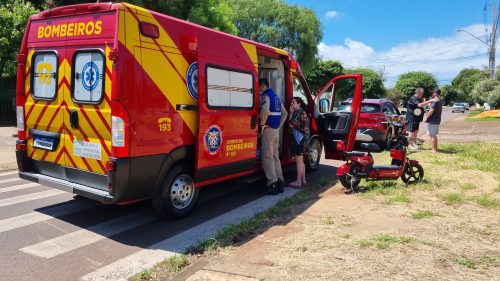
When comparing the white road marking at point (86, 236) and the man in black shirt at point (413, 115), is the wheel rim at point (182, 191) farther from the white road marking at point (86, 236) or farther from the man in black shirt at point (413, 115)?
the man in black shirt at point (413, 115)

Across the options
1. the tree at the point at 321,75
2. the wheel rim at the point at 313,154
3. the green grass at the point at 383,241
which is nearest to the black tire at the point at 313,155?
the wheel rim at the point at 313,154

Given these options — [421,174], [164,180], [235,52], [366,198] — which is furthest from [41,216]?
[421,174]

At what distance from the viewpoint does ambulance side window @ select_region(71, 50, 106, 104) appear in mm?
5117

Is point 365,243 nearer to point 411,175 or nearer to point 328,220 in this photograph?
point 328,220

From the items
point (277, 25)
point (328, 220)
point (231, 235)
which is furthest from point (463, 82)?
point (231, 235)

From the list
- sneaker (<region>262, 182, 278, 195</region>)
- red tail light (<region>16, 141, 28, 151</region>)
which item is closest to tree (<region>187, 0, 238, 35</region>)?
sneaker (<region>262, 182, 278, 195</region>)

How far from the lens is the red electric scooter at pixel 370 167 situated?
7406mm

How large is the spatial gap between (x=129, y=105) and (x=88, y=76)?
78 centimetres

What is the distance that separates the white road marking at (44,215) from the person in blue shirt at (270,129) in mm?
2906

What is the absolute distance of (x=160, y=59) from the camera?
210 inches

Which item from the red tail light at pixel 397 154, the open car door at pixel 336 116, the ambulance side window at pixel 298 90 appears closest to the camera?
the red tail light at pixel 397 154

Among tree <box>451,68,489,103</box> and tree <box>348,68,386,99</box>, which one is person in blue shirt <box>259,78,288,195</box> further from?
tree <box>451,68,489,103</box>

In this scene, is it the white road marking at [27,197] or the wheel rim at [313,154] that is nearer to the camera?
the white road marking at [27,197]

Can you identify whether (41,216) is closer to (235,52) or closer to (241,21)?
(235,52)
